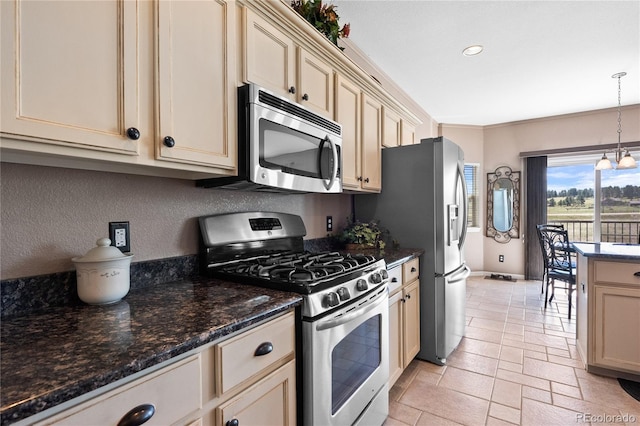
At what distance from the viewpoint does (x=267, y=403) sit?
1.05 metres

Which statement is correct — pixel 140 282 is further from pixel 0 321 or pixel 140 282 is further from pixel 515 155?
pixel 515 155

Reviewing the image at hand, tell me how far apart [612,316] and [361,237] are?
180 centimetres

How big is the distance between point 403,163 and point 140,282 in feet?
6.71

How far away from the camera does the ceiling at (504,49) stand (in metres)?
2.36

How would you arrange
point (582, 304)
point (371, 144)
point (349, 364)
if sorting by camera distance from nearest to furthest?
1. point (349, 364)
2. point (582, 304)
3. point (371, 144)

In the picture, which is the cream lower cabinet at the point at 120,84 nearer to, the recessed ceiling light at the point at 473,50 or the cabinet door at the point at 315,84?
the cabinet door at the point at 315,84

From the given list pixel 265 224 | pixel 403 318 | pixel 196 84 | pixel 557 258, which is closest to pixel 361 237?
pixel 403 318

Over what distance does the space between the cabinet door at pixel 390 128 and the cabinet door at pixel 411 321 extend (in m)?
1.25

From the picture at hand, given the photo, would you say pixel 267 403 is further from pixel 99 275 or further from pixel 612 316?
pixel 612 316

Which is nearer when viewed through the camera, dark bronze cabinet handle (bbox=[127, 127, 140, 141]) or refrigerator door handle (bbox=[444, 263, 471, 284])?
dark bronze cabinet handle (bbox=[127, 127, 140, 141])

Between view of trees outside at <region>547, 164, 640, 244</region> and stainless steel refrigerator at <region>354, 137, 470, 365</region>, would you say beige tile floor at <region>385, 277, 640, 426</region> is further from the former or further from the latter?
view of trees outside at <region>547, 164, 640, 244</region>

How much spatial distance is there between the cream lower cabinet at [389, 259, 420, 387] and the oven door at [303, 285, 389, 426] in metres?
0.24

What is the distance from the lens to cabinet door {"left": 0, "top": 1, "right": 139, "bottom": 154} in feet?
2.49

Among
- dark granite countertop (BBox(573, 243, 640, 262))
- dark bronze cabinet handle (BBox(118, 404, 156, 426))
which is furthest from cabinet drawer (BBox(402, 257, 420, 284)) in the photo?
dark bronze cabinet handle (BBox(118, 404, 156, 426))
